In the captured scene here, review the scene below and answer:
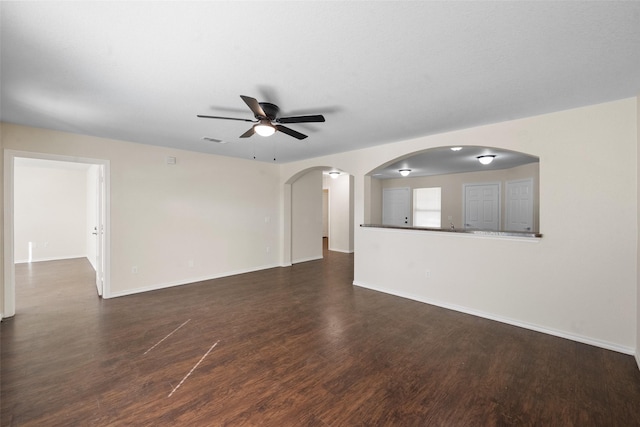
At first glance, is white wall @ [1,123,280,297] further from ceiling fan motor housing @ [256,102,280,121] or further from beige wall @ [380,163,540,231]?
beige wall @ [380,163,540,231]

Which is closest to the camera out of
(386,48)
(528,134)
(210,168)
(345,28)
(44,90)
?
(345,28)

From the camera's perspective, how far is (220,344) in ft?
9.01

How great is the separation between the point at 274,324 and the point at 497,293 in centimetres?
285

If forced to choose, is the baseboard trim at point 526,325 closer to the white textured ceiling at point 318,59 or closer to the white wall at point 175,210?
the white textured ceiling at point 318,59

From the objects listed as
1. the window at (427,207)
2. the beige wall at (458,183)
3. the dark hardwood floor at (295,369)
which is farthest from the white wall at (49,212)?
the window at (427,207)

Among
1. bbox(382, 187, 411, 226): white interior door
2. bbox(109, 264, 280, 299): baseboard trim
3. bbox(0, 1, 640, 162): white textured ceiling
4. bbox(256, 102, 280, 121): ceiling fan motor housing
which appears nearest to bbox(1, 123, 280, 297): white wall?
bbox(109, 264, 280, 299): baseboard trim

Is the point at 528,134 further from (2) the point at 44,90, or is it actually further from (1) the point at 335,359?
(2) the point at 44,90

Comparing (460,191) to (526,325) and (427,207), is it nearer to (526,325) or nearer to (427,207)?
(427,207)

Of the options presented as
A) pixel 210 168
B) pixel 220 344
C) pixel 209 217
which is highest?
pixel 210 168

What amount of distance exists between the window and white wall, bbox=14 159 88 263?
9.69 m

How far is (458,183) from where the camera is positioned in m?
7.43

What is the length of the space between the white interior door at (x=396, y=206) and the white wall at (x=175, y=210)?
14.1ft

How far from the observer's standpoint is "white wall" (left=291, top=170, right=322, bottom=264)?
6820 mm

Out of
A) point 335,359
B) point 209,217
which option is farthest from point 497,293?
point 209,217
